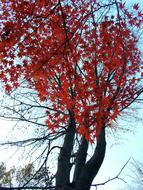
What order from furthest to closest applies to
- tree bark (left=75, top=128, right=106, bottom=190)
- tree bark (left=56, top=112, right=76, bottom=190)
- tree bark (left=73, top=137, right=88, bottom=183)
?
tree bark (left=56, top=112, right=76, bottom=190) → tree bark (left=73, top=137, right=88, bottom=183) → tree bark (left=75, top=128, right=106, bottom=190)

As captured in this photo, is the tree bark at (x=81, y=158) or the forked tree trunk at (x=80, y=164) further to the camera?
the tree bark at (x=81, y=158)

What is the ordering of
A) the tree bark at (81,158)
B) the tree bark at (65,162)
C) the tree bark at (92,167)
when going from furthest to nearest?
the tree bark at (65,162) → the tree bark at (81,158) → the tree bark at (92,167)

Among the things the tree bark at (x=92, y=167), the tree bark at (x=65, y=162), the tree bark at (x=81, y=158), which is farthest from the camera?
the tree bark at (x=65, y=162)

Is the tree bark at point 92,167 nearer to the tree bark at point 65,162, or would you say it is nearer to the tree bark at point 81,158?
the tree bark at point 81,158

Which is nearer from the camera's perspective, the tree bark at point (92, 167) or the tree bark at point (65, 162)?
the tree bark at point (92, 167)

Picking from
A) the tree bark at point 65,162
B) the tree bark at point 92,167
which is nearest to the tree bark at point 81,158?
the tree bark at point 65,162

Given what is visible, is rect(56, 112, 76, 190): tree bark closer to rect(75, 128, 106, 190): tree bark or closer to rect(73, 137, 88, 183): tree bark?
rect(73, 137, 88, 183): tree bark

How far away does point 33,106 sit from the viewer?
1090 centimetres

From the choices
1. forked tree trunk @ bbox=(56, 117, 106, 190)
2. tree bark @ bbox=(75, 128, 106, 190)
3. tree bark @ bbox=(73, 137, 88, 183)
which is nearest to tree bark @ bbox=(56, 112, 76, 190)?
forked tree trunk @ bbox=(56, 117, 106, 190)

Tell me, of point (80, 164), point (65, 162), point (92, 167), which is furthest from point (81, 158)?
point (92, 167)

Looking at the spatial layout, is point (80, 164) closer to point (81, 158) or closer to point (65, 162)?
point (81, 158)

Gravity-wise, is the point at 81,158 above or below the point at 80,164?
above

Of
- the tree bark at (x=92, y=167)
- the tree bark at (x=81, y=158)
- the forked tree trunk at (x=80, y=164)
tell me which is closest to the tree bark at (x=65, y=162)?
the forked tree trunk at (x=80, y=164)

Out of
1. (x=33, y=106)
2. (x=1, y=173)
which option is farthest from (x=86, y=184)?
(x=1, y=173)
